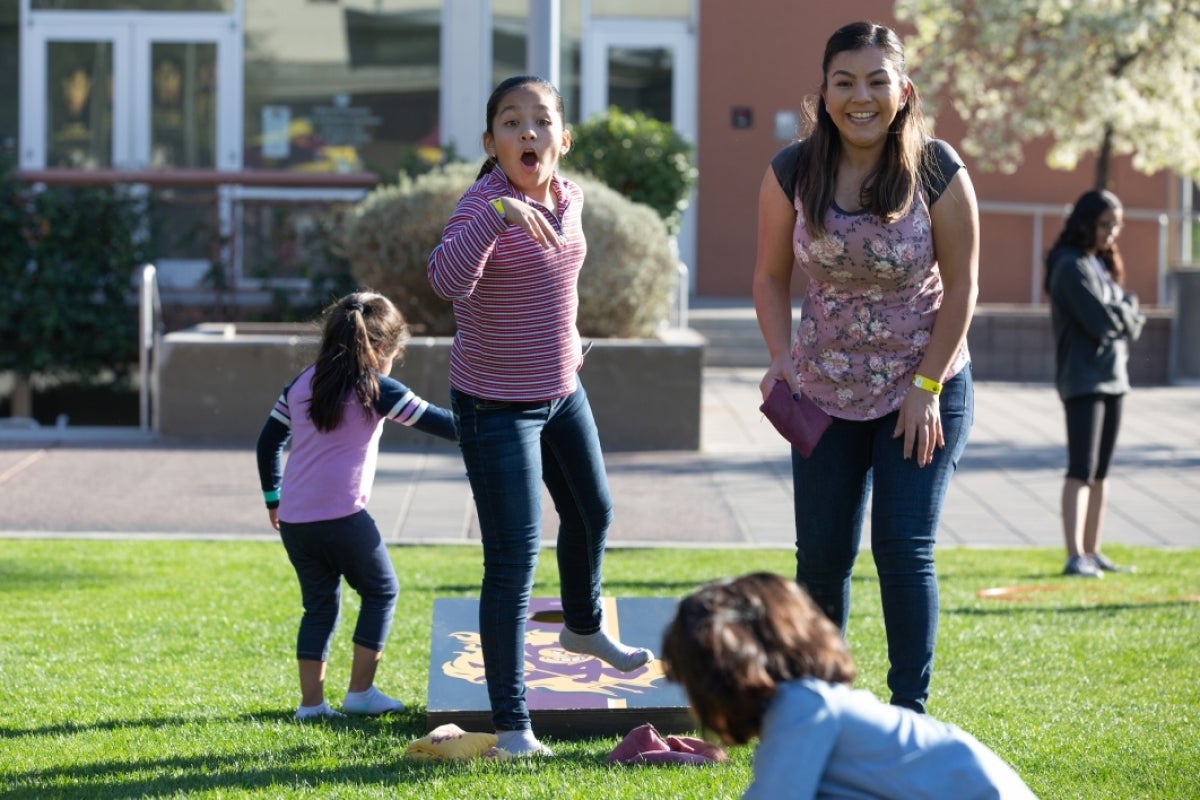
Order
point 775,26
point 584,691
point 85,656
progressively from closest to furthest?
1. point 584,691
2. point 85,656
3. point 775,26

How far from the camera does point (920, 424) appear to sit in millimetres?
3861

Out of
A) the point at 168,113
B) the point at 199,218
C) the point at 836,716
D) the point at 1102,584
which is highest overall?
the point at 168,113

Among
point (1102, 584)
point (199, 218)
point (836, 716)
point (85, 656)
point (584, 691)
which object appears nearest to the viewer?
point (836, 716)

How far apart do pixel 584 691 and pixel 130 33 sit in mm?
14513

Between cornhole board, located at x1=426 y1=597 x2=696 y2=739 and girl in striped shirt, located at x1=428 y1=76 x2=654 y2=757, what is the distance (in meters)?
0.31

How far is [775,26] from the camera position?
749 inches

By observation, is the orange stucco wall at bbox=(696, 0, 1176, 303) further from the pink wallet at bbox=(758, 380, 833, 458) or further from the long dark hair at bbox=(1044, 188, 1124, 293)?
the pink wallet at bbox=(758, 380, 833, 458)

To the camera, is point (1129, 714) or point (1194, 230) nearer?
point (1129, 714)

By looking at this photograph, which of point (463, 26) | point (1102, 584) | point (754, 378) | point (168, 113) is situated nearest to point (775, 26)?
point (463, 26)

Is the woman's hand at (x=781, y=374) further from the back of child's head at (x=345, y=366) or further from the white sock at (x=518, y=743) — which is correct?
the back of child's head at (x=345, y=366)

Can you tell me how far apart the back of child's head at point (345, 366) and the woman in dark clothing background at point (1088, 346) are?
3861 millimetres

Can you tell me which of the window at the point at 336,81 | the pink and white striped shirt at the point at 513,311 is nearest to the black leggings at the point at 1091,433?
the pink and white striped shirt at the point at 513,311

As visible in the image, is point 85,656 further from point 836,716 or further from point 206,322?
point 206,322

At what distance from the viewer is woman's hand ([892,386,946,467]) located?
3.86 metres
